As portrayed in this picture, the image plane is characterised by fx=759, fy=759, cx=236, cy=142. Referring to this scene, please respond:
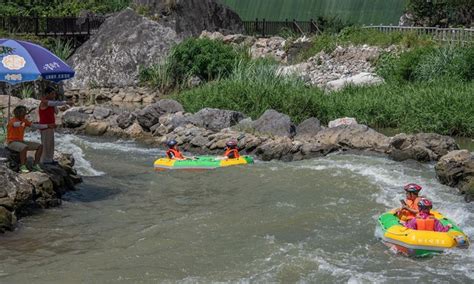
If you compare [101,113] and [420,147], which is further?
[101,113]

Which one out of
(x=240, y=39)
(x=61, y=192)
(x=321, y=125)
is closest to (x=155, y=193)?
(x=61, y=192)

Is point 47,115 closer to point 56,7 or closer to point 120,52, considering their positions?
point 120,52

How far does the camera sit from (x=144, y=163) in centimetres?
1655

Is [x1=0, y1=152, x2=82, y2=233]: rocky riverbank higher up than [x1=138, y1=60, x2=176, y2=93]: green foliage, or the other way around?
[x1=0, y1=152, x2=82, y2=233]: rocky riverbank

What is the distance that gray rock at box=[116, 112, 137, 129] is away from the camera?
2070cm

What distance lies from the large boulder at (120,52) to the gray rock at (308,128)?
36.7ft

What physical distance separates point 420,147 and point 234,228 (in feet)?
20.6

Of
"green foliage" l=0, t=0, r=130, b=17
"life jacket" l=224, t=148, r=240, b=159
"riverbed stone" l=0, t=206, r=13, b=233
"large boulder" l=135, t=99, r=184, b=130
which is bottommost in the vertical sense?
"large boulder" l=135, t=99, r=184, b=130

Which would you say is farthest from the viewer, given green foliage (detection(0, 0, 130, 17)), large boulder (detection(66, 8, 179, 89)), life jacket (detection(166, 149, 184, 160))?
green foliage (detection(0, 0, 130, 17))

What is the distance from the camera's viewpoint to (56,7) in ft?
125

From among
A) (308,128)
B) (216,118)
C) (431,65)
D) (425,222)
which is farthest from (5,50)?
(431,65)

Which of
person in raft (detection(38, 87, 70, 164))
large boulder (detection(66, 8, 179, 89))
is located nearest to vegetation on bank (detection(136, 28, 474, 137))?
large boulder (detection(66, 8, 179, 89))

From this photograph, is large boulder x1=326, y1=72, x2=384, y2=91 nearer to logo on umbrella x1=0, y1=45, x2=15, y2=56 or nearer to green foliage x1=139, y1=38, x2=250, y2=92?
green foliage x1=139, y1=38, x2=250, y2=92

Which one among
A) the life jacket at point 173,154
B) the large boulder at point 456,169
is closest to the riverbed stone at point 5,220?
the life jacket at point 173,154
